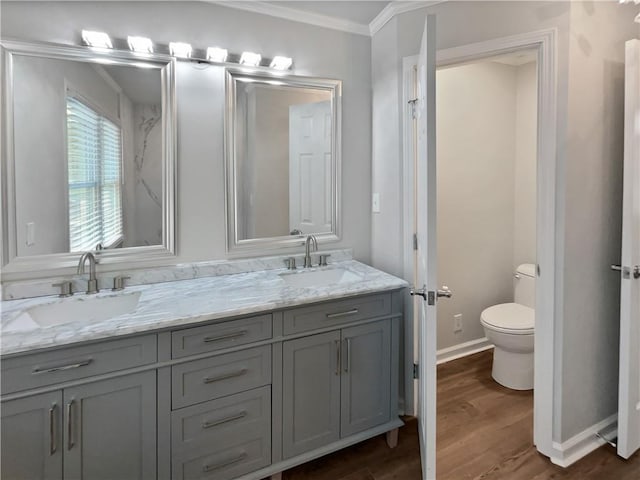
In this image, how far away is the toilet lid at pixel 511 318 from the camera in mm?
2410

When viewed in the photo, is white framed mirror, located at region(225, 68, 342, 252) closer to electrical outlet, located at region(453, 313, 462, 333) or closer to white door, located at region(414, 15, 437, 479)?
white door, located at region(414, 15, 437, 479)

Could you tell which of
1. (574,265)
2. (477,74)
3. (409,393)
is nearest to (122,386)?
(409,393)

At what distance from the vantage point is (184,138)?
1966mm

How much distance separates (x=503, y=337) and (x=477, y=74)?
1861 millimetres

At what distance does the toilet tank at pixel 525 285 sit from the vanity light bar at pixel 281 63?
85.0 inches

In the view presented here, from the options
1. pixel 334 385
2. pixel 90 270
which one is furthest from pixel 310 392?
pixel 90 270

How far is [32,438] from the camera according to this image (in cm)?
127

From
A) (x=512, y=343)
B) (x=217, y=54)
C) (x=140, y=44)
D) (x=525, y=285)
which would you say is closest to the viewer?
(x=140, y=44)

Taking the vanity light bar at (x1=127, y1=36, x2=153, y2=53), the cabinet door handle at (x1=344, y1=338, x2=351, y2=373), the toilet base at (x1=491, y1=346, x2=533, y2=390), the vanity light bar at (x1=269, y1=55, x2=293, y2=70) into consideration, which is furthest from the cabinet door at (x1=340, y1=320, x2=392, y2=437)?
the vanity light bar at (x1=127, y1=36, x2=153, y2=53)

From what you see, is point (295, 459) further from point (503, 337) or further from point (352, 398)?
point (503, 337)

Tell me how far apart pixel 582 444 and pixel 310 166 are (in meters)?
2.01

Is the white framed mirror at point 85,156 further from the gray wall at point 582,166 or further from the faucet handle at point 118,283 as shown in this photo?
the gray wall at point 582,166

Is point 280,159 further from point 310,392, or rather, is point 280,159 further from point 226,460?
point 226,460

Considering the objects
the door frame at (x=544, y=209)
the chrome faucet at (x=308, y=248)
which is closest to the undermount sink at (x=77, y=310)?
the chrome faucet at (x=308, y=248)
